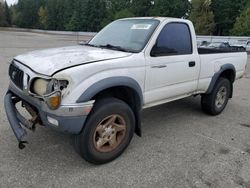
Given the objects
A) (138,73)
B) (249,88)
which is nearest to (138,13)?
(249,88)

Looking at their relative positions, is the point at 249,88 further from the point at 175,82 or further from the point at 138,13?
the point at 138,13

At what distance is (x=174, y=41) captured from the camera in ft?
14.2

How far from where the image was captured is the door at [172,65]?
389 centimetres

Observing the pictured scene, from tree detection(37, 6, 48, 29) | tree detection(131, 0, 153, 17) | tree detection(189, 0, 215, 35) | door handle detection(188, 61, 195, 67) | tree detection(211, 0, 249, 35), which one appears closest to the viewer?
door handle detection(188, 61, 195, 67)

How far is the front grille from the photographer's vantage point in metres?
3.47

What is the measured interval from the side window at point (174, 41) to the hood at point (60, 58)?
0.62m

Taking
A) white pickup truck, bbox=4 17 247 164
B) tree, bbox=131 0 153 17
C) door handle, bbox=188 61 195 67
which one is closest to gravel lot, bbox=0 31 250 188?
white pickup truck, bbox=4 17 247 164

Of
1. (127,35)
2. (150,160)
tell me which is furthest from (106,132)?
(127,35)

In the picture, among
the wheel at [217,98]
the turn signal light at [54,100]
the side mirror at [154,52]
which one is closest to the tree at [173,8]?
the wheel at [217,98]

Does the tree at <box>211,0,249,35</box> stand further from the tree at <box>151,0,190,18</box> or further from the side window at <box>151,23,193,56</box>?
the side window at <box>151,23,193,56</box>

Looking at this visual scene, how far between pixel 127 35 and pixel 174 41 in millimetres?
753

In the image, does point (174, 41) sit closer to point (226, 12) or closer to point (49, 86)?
point (49, 86)

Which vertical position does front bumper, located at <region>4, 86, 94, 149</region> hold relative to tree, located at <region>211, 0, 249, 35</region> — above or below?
below

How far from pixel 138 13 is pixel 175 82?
241 ft
